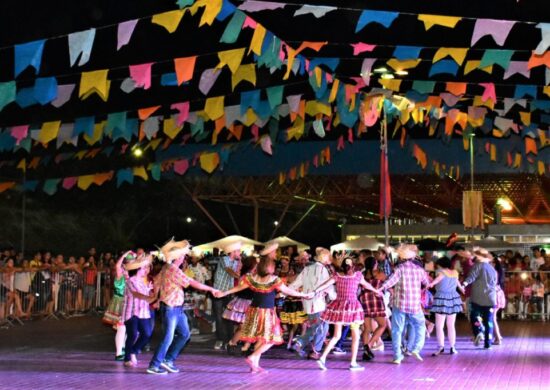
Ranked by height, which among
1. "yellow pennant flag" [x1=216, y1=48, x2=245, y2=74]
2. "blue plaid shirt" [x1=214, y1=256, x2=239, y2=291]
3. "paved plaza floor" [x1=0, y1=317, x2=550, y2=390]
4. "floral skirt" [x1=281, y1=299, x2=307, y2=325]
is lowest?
"paved plaza floor" [x1=0, y1=317, x2=550, y2=390]

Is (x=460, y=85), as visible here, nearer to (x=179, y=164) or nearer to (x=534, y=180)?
(x=179, y=164)

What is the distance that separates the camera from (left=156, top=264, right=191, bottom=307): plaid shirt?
1227 cm

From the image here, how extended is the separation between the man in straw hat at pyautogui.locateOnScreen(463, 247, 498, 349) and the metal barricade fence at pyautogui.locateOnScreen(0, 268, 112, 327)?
11028mm

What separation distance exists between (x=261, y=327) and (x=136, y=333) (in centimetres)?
219

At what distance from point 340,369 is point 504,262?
40.6 feet

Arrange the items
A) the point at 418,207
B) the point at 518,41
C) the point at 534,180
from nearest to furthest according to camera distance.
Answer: the point at 518,41 → the point at 534,180 → the point at 418,207

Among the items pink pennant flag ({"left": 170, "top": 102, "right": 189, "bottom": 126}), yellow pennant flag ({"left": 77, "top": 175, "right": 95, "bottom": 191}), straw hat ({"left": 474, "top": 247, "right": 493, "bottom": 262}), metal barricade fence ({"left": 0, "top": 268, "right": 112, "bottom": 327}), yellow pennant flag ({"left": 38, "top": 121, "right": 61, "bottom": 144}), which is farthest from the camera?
yellow pennant flag ({"left": 77, "top": 175, "right": 95, "bottom": 191})

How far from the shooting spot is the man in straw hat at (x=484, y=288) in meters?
16.0

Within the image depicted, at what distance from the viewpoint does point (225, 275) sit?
15.6m

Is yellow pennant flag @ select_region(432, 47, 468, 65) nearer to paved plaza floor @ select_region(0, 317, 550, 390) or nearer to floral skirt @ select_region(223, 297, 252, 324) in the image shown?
paved plaza floor @ select_region(0, 317, 550, 390)

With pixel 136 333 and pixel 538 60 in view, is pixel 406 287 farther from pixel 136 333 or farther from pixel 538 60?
pixel 136 333

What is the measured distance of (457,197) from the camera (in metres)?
36.5

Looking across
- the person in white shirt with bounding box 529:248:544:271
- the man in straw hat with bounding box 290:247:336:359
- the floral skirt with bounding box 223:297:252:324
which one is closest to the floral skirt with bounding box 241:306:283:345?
the man in straw hat with bounding box 290:247:336:359

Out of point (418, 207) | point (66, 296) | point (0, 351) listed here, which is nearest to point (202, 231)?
point (418, 207)
